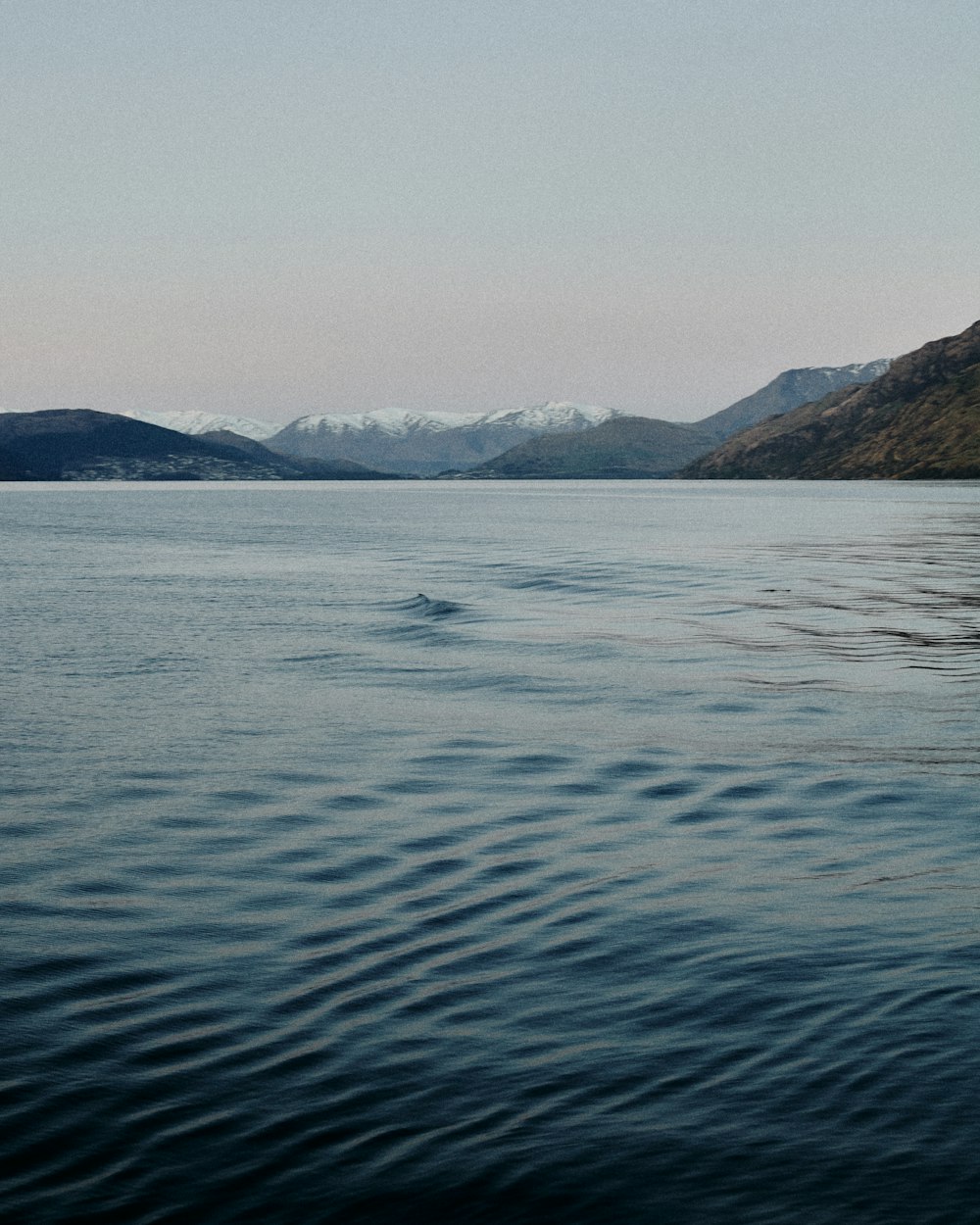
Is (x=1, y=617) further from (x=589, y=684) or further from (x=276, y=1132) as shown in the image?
(x=276, y=1132)

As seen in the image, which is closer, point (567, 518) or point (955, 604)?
point (955, 604)

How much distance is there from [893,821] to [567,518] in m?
163

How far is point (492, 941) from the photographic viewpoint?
49.5 feet

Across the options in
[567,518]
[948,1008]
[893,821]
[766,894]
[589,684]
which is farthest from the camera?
[567,518]

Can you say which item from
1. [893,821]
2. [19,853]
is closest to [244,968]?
[19,853]

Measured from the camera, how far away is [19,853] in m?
19.3

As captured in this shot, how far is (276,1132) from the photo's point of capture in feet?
34.1

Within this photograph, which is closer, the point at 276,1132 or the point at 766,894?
the point at 276,1132

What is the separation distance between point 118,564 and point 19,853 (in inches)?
2844

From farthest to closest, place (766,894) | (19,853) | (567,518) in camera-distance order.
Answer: (567,518) → (19,853) → (766,894)

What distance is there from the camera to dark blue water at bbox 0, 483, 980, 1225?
984 cm

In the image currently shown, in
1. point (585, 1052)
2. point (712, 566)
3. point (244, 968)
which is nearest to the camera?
point (585, 1052)

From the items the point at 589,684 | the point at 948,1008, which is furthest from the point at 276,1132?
the point at 589,684

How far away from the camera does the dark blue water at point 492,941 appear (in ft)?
32.3
